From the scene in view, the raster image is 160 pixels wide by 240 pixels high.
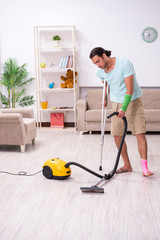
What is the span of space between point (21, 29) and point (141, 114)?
3.93m

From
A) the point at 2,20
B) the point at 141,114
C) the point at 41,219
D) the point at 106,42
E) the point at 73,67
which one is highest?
the point at 2,20

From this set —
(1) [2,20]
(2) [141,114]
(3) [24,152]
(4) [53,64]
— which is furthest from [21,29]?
(2) [141,114]

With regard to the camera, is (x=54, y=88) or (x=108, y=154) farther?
(x=54, y=88)

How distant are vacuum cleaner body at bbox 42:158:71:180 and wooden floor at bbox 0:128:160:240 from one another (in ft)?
0.19

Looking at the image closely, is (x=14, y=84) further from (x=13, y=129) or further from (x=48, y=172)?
(x=48, y=172)

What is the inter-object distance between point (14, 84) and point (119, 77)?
3.57 m

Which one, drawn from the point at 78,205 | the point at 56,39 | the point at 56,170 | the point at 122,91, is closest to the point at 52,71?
the point at 56,39

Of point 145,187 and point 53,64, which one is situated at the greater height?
point 53,64

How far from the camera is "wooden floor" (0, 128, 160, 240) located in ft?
6.90

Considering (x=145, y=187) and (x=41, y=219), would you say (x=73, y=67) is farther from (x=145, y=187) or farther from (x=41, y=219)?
(x=41, y=219)

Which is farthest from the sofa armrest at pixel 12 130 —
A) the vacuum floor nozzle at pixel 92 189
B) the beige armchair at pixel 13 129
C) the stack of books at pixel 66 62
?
the stack of books at pixel 66 62

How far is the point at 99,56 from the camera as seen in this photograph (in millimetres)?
2967

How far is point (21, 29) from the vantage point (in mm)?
6277

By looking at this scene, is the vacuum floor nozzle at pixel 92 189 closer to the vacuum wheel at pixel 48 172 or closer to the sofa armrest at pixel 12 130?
the vacuum wheel at pixel 48 172
